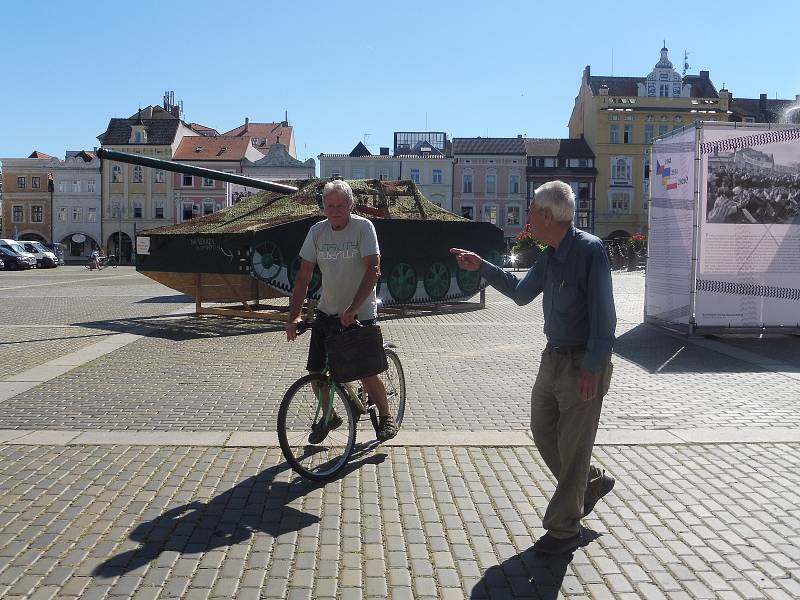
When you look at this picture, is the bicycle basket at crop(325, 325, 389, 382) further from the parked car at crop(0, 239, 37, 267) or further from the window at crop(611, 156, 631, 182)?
the window at crop(611, 156, 631, 182)

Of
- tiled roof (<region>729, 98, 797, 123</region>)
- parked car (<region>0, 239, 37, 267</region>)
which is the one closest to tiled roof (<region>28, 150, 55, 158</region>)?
parked car (<region>0, 239, 37, 267</region>)

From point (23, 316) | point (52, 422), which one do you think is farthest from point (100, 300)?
point (52, 422)

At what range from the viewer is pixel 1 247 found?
51.0 m

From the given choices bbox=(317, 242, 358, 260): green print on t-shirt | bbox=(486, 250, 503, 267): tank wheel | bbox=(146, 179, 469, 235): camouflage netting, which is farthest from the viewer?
bbox=(486, 250, 503, 267): tank wheel

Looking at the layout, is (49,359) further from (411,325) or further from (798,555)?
(798,555)

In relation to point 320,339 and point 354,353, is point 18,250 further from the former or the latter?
point 354,353

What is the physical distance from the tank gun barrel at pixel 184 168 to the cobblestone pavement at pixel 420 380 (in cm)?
295

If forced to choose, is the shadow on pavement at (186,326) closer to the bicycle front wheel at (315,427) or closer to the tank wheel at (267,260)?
the tank wheel at (267,260)

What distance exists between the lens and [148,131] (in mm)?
77250

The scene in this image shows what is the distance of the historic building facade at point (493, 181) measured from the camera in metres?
73.4

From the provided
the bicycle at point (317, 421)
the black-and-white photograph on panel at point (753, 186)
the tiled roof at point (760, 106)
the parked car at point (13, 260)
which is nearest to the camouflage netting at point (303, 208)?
the black-and-white photograph on panel at point (753, 186)

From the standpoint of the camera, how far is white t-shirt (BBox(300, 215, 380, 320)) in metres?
5.68

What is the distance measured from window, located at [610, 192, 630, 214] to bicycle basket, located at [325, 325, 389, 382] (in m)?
69.5

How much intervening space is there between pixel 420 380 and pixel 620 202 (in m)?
66.2
